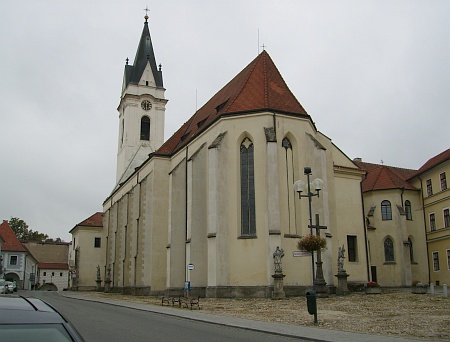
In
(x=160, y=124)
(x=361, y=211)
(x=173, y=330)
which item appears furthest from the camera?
(x=160, y=124)

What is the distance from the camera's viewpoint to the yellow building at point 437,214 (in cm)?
4025

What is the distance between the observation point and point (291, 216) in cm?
2877

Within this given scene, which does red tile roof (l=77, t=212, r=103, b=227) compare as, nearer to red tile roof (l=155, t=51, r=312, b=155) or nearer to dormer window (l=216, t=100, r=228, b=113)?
red tile roof (l=155, t=51, r=312, b=155)

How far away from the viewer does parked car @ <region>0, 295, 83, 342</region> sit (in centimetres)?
333

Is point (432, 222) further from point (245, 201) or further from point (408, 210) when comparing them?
point (245, 201)

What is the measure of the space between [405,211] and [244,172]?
20695mm

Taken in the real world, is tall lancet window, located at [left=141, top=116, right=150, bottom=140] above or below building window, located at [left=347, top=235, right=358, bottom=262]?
above

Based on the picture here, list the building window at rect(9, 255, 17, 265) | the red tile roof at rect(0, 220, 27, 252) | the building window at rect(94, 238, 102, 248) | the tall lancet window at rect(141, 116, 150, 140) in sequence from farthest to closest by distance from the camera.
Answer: the building window at rect(9, 255, 17, 265), the red tile roof at rect(0, 220, 27, 252), the building window at rect(94, 238, 102, 248), the tall lancet window at rect(141, 116, 150, 140)

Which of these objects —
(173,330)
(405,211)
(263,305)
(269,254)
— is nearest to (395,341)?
(173,330)

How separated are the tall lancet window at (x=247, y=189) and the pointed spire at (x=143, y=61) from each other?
99.0ft

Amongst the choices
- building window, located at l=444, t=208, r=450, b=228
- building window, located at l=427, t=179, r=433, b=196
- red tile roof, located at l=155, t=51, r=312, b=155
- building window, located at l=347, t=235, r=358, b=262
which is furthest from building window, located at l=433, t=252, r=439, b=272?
red tile roof, located at l=155, t=51, r=312, b=155

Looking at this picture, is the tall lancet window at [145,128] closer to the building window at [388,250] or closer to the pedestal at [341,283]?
A: the building window at [388,250]

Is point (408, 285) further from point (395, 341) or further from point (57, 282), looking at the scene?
point (57, 282)

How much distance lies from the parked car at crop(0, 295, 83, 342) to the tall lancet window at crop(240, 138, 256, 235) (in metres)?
24.9
